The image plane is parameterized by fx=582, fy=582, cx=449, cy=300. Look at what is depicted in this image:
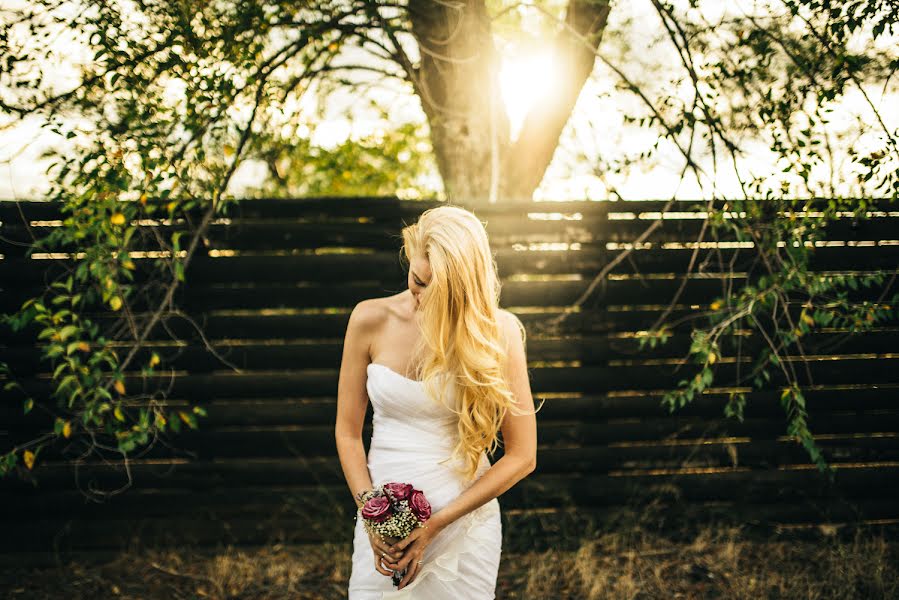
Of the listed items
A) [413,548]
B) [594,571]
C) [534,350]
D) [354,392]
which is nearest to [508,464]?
[413,548]

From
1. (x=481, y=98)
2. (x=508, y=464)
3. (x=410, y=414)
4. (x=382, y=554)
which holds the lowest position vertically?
(x=382, y=554)

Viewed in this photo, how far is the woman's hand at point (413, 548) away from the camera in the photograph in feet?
6.05

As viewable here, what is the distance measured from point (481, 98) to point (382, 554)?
3179mm

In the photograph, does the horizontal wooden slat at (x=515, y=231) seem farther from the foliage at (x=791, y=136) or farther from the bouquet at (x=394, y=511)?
the bouquet at (x=394, y=511)

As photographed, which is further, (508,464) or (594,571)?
(594,571)

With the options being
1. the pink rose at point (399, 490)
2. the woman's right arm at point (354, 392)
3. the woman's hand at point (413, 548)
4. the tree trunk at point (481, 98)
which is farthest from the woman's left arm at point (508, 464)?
the tree trunk at point (481, 98)

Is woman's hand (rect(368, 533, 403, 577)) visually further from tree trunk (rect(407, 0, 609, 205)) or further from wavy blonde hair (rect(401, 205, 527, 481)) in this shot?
tree trunk (rect(407, 0, 609, 205))

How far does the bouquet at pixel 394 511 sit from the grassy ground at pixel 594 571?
162 centimetres

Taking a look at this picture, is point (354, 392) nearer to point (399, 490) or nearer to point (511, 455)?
point (399, 490)

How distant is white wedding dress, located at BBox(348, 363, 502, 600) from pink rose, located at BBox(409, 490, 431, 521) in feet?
0.48

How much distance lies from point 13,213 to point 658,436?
3.92 m

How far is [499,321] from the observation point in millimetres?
2004

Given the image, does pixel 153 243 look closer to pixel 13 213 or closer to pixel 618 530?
pixel 13 213

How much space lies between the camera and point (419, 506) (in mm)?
1829
